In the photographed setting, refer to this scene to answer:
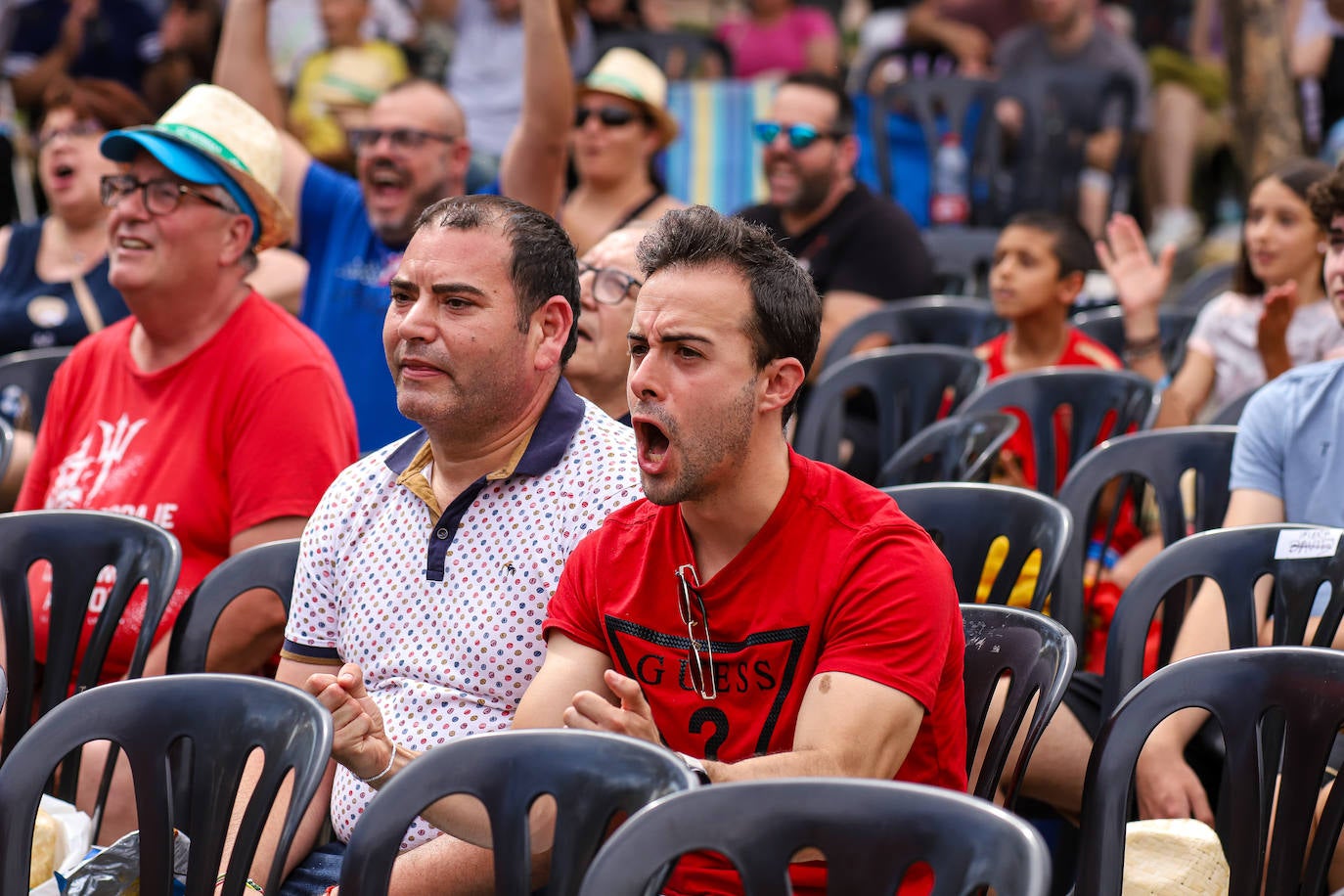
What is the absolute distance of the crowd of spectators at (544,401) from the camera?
7.58ft

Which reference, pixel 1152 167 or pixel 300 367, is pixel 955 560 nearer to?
pixel 300 367

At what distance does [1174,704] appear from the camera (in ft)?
7.30

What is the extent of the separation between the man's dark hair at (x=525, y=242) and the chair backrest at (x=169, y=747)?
84 cm

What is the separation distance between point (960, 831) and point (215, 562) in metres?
2.08

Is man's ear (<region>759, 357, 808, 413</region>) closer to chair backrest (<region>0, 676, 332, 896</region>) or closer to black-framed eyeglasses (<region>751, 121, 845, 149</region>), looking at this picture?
chair backrest (<region>0, 676, 332, 896</region>)

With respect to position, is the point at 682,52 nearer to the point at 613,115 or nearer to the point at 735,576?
the point at 613,115

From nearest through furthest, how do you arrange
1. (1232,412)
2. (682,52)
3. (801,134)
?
(1232,412)
(801,134)
(682,52)

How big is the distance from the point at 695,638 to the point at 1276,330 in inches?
99.0

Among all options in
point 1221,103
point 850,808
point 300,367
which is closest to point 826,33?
point 1221,103

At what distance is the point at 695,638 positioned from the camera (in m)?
2.33

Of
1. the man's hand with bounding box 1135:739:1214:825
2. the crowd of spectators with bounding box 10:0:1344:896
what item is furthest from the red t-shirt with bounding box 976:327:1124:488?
the man's hand with bounding box 1135:739:1214:825

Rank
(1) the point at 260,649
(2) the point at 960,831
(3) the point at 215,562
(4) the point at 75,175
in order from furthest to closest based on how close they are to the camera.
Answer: (4) the point at 75,175
(3) the point at 215,562
(1) the point at 260,649
(2) the point at 960,831

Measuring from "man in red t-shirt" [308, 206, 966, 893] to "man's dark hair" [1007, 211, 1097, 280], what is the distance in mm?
3179

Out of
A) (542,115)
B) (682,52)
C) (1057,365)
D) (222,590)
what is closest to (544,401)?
(222,590)
